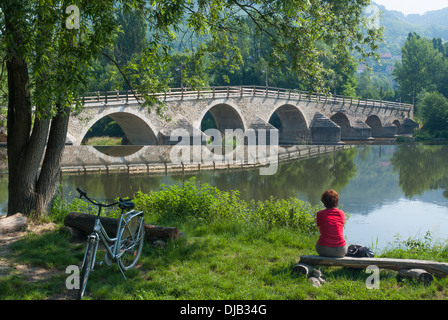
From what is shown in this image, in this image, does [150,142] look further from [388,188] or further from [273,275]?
[273,275]

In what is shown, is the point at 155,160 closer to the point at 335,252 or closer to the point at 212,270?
the point at 212,270

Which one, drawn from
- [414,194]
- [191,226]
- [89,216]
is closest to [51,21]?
[89,216]

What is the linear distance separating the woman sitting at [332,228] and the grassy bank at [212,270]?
0.27 m

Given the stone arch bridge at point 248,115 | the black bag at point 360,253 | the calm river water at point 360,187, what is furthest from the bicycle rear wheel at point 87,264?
the stone arch bridge at point 248,115

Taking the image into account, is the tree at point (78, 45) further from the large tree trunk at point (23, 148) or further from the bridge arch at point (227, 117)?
the bridge arch at point (227, 117)

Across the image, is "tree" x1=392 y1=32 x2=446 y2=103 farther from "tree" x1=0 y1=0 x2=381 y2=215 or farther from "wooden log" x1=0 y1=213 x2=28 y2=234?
"wooden log" x1=0 y1=213 x2=28 y2=234

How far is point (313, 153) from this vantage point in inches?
1379

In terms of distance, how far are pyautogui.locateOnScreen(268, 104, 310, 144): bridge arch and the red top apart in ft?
134

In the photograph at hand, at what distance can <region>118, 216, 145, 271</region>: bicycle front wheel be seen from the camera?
520 cm

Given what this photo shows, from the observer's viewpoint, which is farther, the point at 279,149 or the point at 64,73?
the point at 279,149

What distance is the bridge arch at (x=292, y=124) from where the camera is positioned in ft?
152
